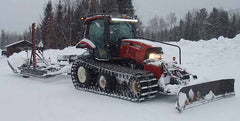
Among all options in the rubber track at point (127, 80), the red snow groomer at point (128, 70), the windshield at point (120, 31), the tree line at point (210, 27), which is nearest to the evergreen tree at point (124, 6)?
the red snow groomer at point (128, 70)

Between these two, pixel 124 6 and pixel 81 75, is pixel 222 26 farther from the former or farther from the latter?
pixel 81 75

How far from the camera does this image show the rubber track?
23.8 ft

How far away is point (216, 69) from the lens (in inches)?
492

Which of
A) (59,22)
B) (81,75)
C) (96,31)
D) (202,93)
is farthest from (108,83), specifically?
(59,22)

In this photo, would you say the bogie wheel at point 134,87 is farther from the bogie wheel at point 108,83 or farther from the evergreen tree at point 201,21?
the evergreen tree at point 201,21

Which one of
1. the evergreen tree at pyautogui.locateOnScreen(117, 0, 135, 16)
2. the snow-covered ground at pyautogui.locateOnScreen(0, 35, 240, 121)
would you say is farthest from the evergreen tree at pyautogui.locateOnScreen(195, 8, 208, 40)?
the snow-covered ground at pyautogui.locateOnScreen(0, 35, 240, 121)

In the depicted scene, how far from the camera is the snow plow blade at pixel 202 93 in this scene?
6448 millimetres

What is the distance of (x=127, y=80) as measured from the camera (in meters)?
7.82

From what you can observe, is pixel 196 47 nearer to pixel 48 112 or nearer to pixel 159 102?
pixel 159 102

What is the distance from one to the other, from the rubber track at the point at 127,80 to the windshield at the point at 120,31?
104 centimetres

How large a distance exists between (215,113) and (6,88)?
7734mm

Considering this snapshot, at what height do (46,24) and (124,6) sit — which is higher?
(124,6)

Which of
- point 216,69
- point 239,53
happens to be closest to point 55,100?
point 216,69

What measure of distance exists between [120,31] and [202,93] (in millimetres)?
3662
